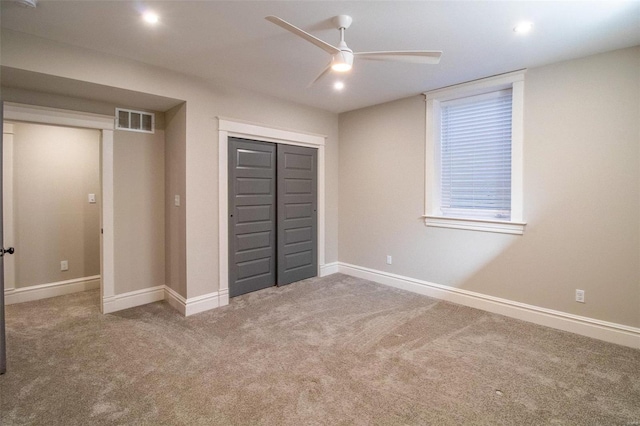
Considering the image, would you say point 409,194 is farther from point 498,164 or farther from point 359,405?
point 359,405

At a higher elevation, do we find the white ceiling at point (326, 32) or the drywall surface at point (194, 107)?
the white ceiling at point (326, 32)

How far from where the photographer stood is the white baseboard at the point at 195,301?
343 centimetres

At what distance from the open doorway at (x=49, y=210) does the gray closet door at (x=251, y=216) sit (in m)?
1.67

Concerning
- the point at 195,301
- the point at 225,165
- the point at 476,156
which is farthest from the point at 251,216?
the point at 476,156

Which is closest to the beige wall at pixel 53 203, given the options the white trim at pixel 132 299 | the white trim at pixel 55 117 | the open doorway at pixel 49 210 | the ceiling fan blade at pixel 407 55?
the open doorway at pixel 49 210

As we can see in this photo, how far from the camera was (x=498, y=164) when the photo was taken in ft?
11.7

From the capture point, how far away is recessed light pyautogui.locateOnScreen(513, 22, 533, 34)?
7.77 feet

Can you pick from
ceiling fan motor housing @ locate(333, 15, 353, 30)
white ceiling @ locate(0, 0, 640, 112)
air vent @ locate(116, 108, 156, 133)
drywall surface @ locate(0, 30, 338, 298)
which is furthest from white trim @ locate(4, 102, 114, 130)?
ceiling fan motor housing @ locate(333, 15, 353, 30)

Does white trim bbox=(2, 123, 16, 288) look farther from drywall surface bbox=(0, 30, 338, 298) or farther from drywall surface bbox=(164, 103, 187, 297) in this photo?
drywall surface bbox=(164, 103, 187, 297)

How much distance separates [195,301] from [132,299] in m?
0.81

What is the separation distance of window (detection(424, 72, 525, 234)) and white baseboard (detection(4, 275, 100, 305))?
4530 mm

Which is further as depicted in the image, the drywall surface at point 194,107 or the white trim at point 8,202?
the white trim at point 8,202

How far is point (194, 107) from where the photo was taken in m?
3.45

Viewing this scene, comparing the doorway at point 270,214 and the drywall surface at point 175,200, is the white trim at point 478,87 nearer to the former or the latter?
the doorway at point 270,214
